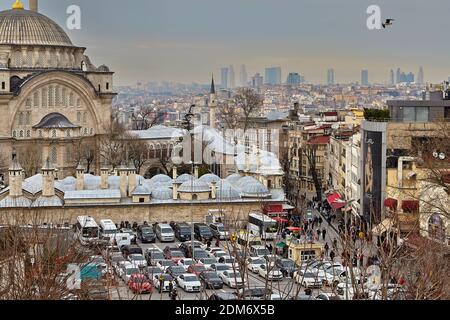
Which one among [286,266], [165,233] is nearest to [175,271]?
[286,266]

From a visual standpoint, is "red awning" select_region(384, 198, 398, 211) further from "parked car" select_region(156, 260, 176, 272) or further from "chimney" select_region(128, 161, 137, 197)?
"chimney" select_region(128, 161, 137, 197)

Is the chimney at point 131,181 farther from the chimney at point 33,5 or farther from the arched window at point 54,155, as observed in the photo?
the chimney at point 33,5

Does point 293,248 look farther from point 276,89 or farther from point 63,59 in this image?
point 276,89

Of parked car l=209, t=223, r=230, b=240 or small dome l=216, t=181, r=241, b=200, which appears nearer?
parked car l=209, t=223, r=230, b=240

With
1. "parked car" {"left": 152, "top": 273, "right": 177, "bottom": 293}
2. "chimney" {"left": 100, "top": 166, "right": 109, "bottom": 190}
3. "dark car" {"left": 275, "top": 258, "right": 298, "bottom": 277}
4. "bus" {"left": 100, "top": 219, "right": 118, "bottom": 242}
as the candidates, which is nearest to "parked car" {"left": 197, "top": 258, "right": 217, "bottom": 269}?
"dark car" {"left": 275, "top": 258, "right": 298, "bottom": 277}

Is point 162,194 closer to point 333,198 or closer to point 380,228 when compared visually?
point 333,198
